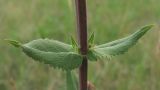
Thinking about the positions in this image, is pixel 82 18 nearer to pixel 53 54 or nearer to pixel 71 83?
pixel 53 54

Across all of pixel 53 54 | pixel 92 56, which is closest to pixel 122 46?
pixel 92 56

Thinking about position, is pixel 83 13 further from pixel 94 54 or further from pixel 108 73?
pixel 108 73

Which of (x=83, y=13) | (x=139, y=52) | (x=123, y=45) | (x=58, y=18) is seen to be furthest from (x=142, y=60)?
(x=83, y=13)

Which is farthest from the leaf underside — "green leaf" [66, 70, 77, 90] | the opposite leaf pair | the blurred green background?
the blurred green background

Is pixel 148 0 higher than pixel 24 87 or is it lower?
higher

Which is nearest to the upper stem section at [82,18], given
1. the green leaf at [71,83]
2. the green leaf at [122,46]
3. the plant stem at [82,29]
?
the plant stem at [82,29]

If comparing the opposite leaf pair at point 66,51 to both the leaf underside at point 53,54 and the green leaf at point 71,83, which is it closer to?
the leaf underside at point 53,54
